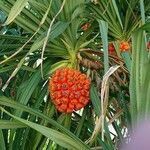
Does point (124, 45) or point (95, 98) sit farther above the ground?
point (124, 45)

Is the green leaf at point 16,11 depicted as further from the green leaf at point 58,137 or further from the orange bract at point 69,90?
the orange bract at point 69,90

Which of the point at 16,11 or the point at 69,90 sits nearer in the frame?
the point at 16,11

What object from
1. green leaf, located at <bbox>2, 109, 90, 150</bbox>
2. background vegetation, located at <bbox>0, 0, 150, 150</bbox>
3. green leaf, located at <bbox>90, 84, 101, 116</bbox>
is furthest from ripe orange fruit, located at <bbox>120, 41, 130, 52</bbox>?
green leaf, located at <bbox>2, 109, 90, 150</bbox>

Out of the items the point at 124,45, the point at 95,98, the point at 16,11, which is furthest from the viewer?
the point at 124,45

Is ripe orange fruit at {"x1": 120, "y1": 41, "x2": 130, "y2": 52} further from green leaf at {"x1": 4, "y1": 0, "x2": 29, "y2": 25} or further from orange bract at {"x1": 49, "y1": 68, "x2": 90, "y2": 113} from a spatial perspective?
green leaf at {"x1": 4, "y1": 0, "x2": 29, "y2": 25}

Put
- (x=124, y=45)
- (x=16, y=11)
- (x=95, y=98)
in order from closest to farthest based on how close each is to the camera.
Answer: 1. (x=16, y=11)
2. (x=95, y=98)
3. (x=124, y=45)

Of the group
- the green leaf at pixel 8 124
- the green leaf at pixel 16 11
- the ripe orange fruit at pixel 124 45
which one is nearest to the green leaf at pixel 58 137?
the green leaf at pixel 8 124

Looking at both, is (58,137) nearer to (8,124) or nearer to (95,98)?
(8,124)

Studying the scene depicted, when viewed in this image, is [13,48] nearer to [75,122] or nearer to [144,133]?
[75,122]

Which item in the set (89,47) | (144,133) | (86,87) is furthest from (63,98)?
(144,133)

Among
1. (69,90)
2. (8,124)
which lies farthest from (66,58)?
(8,124)
